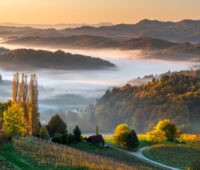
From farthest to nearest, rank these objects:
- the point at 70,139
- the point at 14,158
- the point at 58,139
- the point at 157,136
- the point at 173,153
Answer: the point at 157,136 → the point at 173,153 → the point at 70,139 → the point at 58,139 → the point at 14,158

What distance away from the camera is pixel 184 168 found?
310ft

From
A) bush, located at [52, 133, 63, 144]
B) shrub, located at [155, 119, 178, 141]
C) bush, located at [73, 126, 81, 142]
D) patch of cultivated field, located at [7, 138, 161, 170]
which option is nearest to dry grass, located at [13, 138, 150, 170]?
patch of cultivated field, located at [7, 138, 161, 170]

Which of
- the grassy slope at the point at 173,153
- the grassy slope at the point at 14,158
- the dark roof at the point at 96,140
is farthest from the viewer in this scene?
the dark roof at the point at 96,140

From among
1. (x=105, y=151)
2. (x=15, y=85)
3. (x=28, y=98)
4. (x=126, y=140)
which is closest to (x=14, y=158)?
(x=105, y=151)

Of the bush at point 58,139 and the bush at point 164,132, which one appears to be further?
the bush at point 164,132

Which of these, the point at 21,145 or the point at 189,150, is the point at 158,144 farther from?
the point at 21,145

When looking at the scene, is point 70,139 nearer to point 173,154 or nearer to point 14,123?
point 14,123

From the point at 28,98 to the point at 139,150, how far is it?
26.4 m

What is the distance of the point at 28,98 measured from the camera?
105688 millimetres

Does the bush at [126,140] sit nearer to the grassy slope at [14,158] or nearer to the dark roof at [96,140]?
the dark roof at [96,140]

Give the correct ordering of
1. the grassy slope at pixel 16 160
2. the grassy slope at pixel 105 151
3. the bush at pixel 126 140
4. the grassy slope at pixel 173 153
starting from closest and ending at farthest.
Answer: the grassy slope at pixel 16 160, the grassy slope at pixel 105 151, the grassy slope at pixel 173 153, the bush at pixel 126 140

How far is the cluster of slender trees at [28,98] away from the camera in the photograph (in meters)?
102

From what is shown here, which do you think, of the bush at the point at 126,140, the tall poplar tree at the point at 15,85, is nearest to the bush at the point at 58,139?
the tall poplar tree at the point at 15,85

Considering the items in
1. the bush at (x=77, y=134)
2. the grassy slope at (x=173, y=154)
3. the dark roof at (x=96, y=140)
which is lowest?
the grassy slope at (x=173, y=154)
